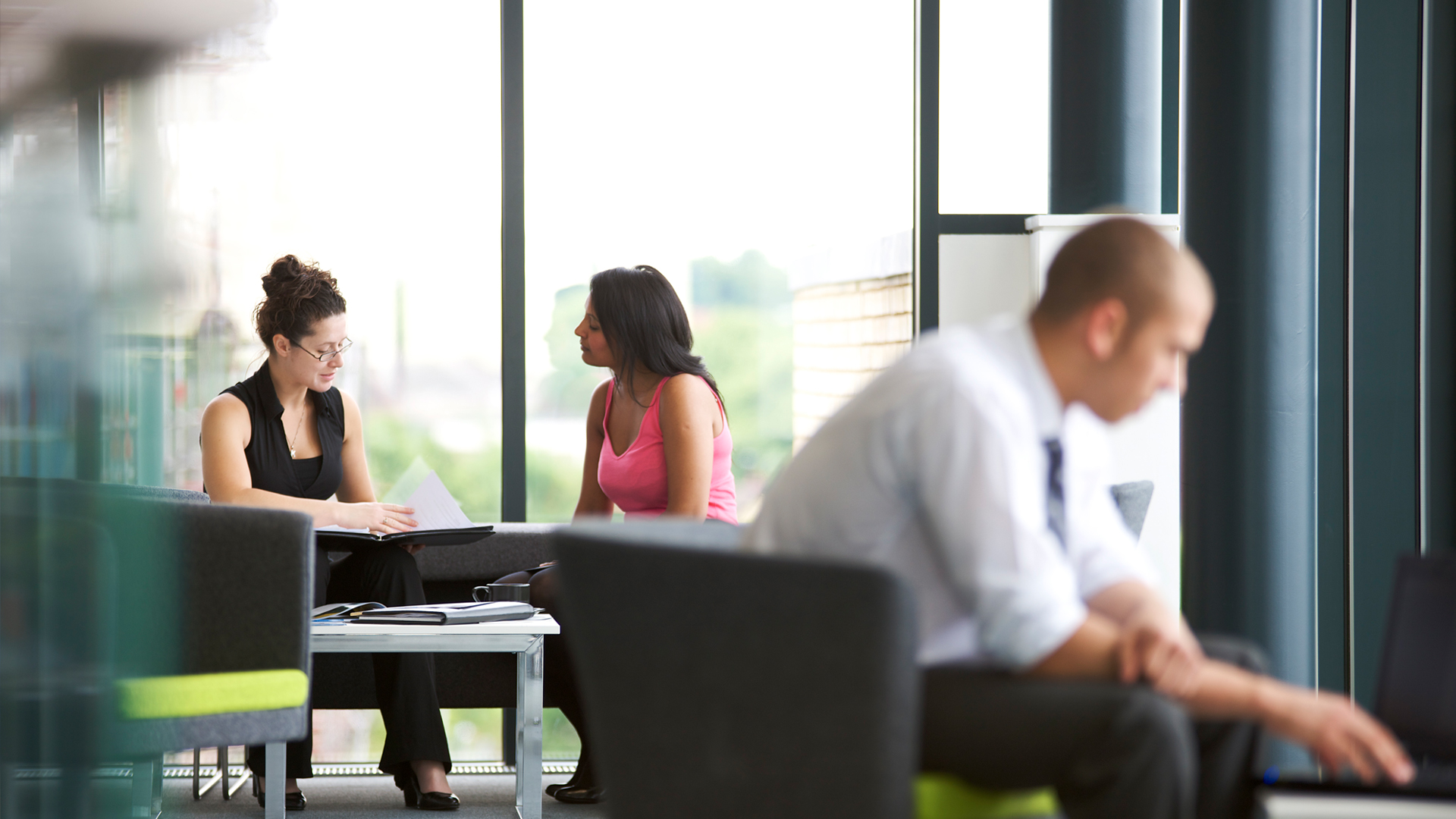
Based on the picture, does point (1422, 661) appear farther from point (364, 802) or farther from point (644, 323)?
point (364, 802)

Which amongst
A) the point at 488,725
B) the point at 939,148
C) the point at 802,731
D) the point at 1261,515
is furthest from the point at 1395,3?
the point at 488,725

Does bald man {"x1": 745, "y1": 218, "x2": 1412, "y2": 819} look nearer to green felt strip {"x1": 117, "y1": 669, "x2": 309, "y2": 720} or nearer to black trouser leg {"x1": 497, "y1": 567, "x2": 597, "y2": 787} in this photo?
green felt strip {"x1": 117, "y1": 669, "x2": 309, "y2": 720}

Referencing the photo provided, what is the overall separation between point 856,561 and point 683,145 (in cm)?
336

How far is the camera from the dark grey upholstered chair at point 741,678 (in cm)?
128

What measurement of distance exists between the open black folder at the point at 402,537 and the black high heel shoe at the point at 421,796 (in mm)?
614

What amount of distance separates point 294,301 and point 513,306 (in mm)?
1098

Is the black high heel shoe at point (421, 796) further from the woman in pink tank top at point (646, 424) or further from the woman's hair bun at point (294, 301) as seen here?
the woman's hair bun at point (294, 301)

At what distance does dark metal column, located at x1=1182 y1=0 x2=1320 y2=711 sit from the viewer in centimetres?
279

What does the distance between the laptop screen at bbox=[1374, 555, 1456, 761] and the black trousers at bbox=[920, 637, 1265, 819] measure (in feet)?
0.81

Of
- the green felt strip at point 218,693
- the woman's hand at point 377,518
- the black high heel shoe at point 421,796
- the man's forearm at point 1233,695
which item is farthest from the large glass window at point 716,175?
the man's forearm at point 1233,695

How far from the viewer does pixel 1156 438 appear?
3.86 m

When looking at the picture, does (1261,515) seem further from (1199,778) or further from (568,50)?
(568,50)

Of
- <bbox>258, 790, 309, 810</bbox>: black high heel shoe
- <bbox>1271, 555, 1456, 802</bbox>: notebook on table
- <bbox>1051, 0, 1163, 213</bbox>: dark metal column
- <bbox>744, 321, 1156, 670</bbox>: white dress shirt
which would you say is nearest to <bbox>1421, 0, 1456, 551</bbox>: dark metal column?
<bbox>1051, 0, 1163, 213</bbox>: dark metal column

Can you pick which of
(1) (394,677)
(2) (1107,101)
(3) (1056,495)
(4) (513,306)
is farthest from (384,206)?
(3) (1056,495)
